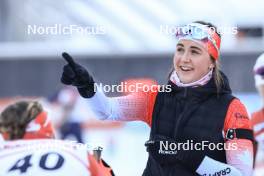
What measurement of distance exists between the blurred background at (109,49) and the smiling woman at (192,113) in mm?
3165

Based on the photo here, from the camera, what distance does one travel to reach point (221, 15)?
10086 millimetres

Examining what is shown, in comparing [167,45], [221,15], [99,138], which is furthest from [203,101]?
[221,15]

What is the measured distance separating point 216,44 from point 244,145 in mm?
490

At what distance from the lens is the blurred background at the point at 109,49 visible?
25.8 feet

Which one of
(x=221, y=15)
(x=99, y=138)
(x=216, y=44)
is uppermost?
(x=221, y=15)

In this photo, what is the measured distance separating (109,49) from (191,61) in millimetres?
5779

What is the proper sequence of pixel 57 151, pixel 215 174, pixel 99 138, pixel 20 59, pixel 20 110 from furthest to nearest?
1. pixel 20 59
2. pixel 99 138
3. pixel 20 110
4. pixel 215 174
5. pixel 57 151

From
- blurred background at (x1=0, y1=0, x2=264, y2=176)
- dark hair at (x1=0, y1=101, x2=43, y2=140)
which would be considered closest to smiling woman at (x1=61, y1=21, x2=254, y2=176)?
dark hair at (x1=0, y1=101, x2=43, y2=140)

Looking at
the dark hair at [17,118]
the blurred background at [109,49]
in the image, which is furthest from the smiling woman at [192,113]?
the blurred background at [109,49]

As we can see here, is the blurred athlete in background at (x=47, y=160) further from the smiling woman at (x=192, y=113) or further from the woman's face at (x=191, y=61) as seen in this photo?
the woman's face at (x=191, y=61)

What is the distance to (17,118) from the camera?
3.48 meters

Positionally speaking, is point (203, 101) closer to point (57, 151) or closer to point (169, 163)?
point (169, 163)

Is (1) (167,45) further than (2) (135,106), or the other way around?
(1) (167,45)

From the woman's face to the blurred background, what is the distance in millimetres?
3150
